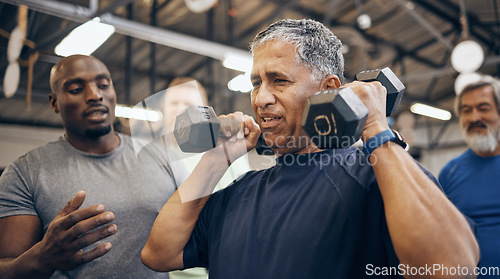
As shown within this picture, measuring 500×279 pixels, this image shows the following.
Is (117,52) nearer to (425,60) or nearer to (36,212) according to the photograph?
(36,212)

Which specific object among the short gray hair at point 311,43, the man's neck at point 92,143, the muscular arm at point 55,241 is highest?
the short gray hair at point 311,43

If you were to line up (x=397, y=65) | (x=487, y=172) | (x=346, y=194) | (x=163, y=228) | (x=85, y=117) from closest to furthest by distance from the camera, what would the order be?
1. (x=346, y=194)
2. (x=163, y=228)
3. (x=85, y=117)
4. (x=487, y=172)
5. (x=397, y=65)

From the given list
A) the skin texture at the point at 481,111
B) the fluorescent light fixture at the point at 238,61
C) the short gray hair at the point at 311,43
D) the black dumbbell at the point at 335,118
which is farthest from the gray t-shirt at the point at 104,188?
the fluorescent light fixture at the point at 238,61

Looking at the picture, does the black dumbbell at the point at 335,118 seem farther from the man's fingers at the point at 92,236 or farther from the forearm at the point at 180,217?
the man's fingers at the point at 92,236

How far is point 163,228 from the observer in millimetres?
1320

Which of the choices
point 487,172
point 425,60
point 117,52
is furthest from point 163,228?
point 425,60

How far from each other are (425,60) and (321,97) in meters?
12.5

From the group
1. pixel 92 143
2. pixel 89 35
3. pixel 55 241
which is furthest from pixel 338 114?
pixel 89 35

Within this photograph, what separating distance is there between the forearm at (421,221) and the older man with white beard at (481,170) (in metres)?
1.38

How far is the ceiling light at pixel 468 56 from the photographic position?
435cm

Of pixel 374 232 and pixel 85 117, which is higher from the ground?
pixel 85 117

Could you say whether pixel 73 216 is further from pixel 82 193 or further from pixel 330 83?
pixel 330 83

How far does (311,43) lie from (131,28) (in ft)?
11.8

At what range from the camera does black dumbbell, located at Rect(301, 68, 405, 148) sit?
0.91m
